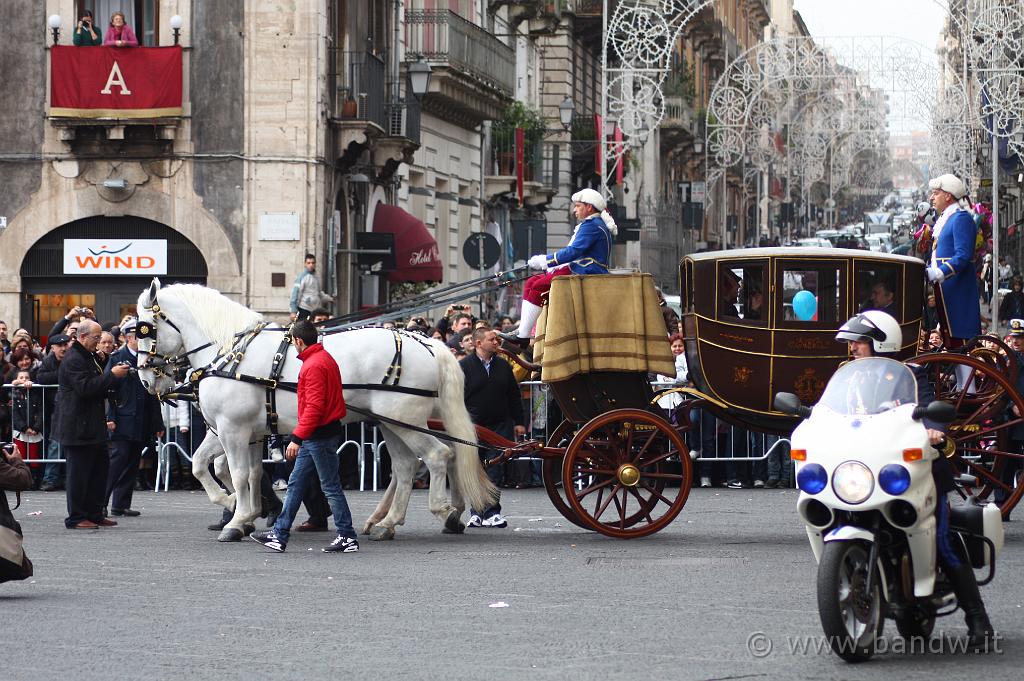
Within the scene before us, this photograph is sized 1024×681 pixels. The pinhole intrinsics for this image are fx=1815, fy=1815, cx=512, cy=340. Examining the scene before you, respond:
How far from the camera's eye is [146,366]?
14.4 metres

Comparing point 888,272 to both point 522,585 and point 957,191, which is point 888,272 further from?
point 522,585

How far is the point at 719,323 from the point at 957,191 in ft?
6.77

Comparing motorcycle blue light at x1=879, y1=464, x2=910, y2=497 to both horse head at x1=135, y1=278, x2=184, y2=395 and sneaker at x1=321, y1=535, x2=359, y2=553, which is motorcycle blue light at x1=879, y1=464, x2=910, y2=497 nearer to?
sneaker at x1=321, y1=535, x2=359, y2=553

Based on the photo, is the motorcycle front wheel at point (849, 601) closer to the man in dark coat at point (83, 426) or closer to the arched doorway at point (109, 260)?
the man in dark coat at point (83, 426)

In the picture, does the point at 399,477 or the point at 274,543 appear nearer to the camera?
the point at 274,543

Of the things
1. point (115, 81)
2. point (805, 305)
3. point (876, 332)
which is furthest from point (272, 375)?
point (115, 81)

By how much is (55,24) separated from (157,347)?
14.9 meters

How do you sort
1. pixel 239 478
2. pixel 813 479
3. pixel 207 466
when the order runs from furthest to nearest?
pixel 207 466
pixel 239 478
pixel 813 479

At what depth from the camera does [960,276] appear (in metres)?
13.4

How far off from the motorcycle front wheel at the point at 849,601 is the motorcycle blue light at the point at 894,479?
0.29 meters

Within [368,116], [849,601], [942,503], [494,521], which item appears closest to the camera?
[849,601]

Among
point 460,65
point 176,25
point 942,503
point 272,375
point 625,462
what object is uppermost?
point 460,65

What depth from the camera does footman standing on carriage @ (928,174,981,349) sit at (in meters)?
13.3

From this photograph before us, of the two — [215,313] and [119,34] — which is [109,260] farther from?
[215,313]
